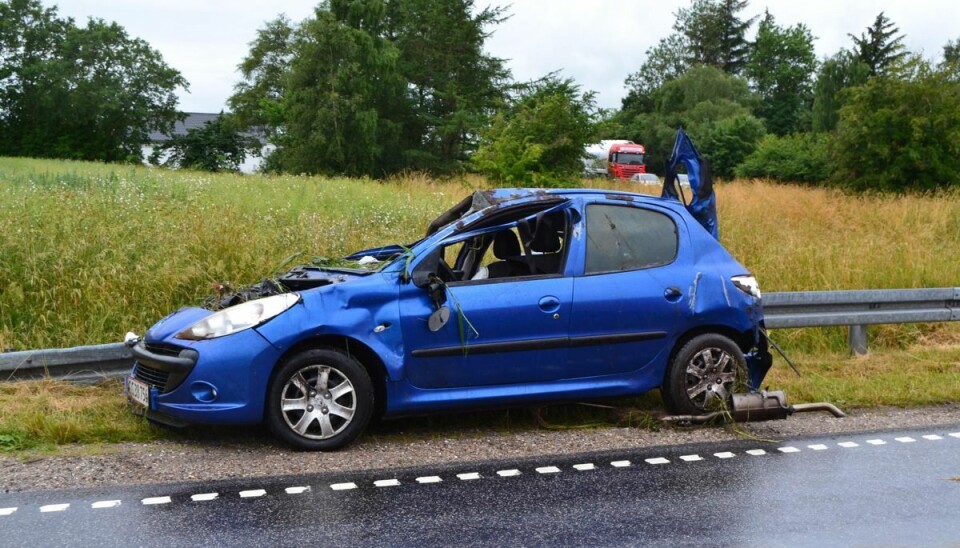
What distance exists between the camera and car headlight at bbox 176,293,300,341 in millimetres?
6000

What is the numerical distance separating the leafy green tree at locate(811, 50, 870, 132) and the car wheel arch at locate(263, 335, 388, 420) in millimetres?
60949

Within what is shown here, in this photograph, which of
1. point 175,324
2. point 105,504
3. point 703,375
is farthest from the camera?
point 703,375

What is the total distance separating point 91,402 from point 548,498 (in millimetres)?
3608

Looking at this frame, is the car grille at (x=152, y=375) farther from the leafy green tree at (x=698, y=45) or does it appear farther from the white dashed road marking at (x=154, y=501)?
the leafy green tree at (x=698, y=45)

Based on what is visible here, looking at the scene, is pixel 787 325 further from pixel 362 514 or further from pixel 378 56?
pixel 378 56

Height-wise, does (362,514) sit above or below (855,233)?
below

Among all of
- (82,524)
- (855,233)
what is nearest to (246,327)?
(82,524)

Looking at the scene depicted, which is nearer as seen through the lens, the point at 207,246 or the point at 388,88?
the point at 207,246

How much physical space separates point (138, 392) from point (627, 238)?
3.55m

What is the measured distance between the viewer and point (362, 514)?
485 centimetres

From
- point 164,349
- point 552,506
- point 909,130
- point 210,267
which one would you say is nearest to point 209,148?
point 909,130

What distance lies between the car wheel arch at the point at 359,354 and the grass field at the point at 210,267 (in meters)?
1.27

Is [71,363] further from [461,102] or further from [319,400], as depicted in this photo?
[461,102]

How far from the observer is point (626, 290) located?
21.7 ft
